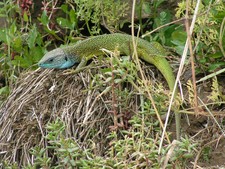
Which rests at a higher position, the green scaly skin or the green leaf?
the green leaf

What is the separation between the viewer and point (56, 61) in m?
5.07

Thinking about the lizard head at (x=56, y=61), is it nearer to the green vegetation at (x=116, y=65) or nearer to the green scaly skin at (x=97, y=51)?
the green scaly skin at (x=97, y=51)

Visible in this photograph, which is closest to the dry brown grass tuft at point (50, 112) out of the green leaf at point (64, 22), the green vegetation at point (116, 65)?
the green vegetation at point (116, 65)

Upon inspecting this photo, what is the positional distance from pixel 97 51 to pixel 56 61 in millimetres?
337

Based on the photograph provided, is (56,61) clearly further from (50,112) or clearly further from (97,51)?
(50,112)

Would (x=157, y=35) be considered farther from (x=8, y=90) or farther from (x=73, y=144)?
(x=73, y=144)

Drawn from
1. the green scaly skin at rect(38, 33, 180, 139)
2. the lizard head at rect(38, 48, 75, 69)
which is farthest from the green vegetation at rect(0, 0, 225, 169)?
the lizard head at rect(38, 48, 75, 69)

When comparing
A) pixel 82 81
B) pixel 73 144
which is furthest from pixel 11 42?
pixel 73 144

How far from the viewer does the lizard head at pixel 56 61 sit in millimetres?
5016

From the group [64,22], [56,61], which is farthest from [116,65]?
[64,22]

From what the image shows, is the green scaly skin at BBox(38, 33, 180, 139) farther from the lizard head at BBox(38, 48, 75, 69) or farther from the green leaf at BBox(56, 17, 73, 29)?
the green leaf at BBox(56, 17, 73, 29)

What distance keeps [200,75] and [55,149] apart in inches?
39.8

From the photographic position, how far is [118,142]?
12.8 feet

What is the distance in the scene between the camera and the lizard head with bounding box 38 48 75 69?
502cm
